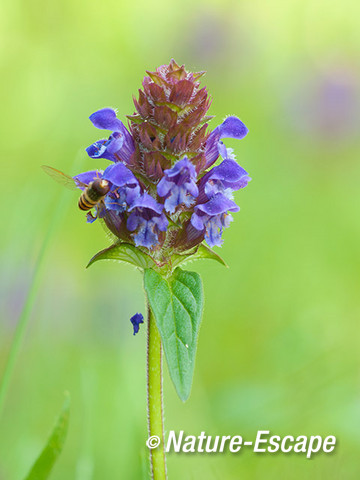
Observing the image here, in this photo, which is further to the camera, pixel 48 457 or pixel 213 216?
pixel 213 216

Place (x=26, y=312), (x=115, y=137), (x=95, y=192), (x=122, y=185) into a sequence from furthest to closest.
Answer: (x=26, y=312), (x=95, y=192), (x=115, y=137), (x=122, y=185)

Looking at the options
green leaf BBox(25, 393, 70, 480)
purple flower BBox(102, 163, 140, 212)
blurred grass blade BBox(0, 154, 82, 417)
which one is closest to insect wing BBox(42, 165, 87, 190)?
blurred grass blade BBox(0, 154, 82, 417)

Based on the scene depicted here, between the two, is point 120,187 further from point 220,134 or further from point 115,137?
point 220,134

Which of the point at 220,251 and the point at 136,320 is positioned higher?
the point at 220,251

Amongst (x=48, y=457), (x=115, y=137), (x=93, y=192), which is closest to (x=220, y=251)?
(x=93, y=192)

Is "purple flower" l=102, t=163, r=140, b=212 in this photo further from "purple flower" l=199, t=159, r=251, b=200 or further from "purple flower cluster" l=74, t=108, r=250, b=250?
"purple flower" l=199, t=159, r=251, b=200

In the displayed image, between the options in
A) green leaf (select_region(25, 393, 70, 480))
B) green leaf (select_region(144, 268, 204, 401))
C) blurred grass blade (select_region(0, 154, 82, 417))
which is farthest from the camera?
blurred grass blade (select_region(0, 154, 82, 417))
